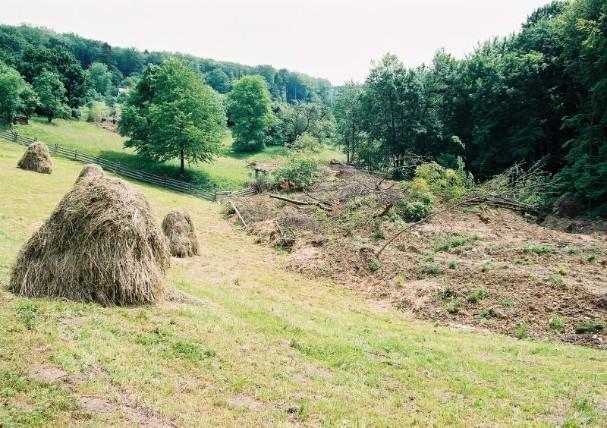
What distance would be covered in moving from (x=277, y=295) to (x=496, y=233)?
12313mm

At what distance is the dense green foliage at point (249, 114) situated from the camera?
67812 millimetres

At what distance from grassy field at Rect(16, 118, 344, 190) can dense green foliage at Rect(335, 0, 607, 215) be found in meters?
10.7

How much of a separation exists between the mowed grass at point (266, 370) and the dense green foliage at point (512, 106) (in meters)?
17.7

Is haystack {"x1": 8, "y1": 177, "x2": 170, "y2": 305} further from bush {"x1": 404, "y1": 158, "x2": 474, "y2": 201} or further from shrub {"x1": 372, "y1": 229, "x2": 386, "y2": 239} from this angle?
bush {"x1": 404, "y1": 158, "x2": 474, "y2": 201}

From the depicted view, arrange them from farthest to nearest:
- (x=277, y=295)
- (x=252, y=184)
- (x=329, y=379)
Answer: (x=252, y=184)
(x=277, y=295)
(x=329, y=379)

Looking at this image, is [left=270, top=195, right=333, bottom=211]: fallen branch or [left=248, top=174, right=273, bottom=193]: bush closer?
[left=270, top=195, right=333, bottom=211]: fallen branch

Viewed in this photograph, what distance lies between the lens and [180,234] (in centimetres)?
1975

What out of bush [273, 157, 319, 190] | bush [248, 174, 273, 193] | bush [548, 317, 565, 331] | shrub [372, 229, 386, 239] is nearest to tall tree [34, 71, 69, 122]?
bush [248, 174, 273, 193]

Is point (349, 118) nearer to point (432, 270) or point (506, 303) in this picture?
point (432, 270)

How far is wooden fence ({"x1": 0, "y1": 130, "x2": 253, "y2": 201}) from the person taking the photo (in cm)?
4217

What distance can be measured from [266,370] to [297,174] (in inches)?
1223

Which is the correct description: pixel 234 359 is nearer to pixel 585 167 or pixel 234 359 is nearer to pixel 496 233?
pixel 496 233

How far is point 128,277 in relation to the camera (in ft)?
32.0

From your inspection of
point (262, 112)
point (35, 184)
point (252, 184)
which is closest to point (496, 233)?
point (252, 184)
